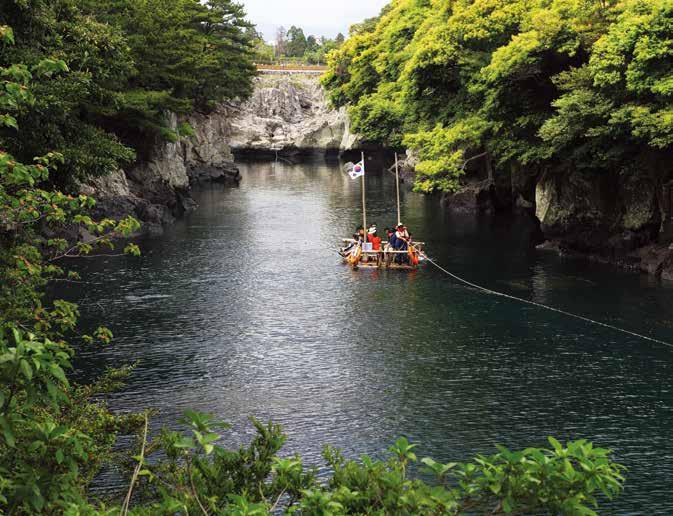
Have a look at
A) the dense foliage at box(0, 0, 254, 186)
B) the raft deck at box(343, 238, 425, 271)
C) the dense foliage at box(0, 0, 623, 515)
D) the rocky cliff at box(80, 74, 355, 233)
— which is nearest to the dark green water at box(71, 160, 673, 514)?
the raft deck at box(343, 238, 425, 271)

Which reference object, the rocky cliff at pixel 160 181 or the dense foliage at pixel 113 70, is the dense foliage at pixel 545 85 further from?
the rocky cliff at pixel 160 181

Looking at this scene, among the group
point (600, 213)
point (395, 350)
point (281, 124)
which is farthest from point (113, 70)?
point (281, 124)

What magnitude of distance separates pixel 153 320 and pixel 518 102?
1982cm

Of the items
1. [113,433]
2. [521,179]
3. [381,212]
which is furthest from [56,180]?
[381,212]

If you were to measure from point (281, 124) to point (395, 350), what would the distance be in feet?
293

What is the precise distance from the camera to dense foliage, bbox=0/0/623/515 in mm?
7184

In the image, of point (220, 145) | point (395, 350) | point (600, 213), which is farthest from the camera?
point (220, 145)

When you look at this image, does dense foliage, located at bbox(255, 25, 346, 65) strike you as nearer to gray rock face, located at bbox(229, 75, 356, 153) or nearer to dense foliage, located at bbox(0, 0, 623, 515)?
gray rock face, located at bbox(229, 75, 356, 153)

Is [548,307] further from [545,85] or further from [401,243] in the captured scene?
[545,85]

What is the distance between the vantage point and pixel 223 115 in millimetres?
93375

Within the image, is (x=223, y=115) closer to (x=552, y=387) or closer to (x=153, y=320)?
(x=153, y=320)

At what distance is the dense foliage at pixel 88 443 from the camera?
7184mm

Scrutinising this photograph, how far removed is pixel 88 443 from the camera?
8.80 metres

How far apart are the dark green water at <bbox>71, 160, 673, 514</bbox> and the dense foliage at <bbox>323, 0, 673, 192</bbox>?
558 centimetres
